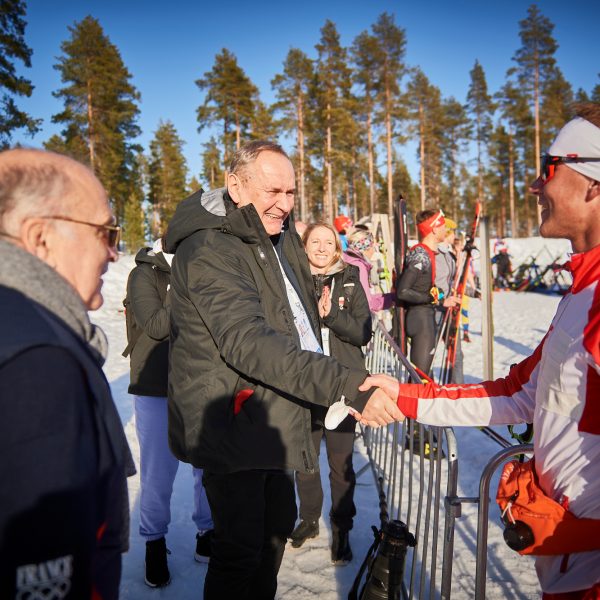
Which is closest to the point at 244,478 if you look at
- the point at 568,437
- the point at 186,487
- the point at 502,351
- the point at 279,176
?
the point at 568,437

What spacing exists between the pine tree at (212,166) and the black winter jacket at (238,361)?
37.5m

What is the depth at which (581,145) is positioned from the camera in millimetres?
1474

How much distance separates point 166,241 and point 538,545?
1.85 metres

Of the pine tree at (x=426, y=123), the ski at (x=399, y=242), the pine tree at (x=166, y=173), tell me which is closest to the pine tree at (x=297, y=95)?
the pine tree at (x=426, y=123)

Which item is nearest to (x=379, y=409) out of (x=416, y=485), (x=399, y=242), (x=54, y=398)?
(x=54, y=398)

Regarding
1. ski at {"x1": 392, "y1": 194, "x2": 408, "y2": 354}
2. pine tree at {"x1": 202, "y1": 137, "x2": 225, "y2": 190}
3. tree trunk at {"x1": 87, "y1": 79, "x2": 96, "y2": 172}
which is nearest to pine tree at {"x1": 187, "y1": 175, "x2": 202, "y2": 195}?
pine tree at {"x1": 202, "y1": 137, "x2": 225, "y2": 190}

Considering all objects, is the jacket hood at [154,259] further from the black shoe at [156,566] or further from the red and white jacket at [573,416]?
the red and white jacket at [573,416]

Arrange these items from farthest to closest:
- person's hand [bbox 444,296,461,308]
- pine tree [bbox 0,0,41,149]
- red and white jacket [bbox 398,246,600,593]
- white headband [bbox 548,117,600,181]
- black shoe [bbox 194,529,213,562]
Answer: pine tree [bbox 0,0,41,149]
person's hand [bbox 444,296,461,308]
black shoe [bbox 194,529,213,562]
white headband [bbox 548,117,600,181]
red and white jacket [bbox 398,246,600,593]

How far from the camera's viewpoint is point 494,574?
9.37ft

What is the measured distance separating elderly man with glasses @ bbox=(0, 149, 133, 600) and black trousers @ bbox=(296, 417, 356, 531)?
6.99 ft

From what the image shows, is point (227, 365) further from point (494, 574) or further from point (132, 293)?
point (494, 574)

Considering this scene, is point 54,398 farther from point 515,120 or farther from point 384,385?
point 515,120

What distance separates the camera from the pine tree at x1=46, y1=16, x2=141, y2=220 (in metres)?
25.1

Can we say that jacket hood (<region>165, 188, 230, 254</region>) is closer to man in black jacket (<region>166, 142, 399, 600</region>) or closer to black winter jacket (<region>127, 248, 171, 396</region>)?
man in black jacket (<region>166, 142, 399, 600</region>)
